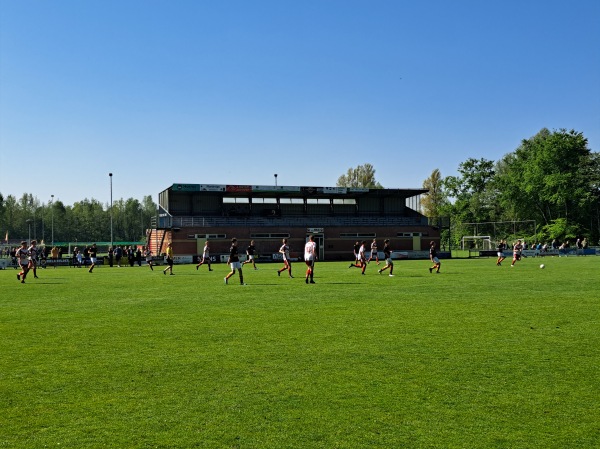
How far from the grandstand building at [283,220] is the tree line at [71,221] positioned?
7868cm

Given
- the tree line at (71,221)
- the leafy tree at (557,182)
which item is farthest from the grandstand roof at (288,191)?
the tree line at (71,221)

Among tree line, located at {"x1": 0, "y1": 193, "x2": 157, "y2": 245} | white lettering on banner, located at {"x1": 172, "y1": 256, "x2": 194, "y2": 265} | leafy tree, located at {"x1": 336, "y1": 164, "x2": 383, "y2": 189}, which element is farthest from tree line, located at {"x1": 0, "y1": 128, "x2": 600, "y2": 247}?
tree line, located at {"x1": 0, "y1": 193, "x2": 157, "y2": 245}

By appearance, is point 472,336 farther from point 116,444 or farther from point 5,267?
point 5,267

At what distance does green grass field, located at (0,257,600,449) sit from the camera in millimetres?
5898

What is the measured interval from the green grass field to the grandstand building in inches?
1874

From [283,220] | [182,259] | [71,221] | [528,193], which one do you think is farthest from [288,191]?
[71,221]

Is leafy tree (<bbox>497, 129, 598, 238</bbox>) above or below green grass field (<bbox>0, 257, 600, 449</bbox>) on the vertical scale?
above

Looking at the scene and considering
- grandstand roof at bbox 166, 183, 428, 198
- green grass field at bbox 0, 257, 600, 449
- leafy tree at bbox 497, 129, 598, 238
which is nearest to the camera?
green grass field at bbox 0, 257, 600, 449

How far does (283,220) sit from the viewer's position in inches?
2672

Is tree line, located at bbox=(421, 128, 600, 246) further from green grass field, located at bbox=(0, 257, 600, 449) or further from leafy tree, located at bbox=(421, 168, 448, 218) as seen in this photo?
green grass field, located at bbox=(0, 257, 600, 449)

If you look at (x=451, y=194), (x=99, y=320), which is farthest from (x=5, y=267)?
(x=451, y=194)

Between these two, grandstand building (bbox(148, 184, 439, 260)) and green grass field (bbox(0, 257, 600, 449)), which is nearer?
green grass field (bbox(0, 257, 600, 449))

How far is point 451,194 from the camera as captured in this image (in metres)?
101

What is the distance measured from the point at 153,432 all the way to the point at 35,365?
3901 mm
